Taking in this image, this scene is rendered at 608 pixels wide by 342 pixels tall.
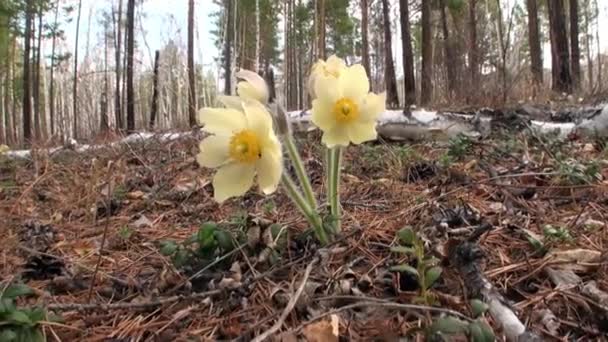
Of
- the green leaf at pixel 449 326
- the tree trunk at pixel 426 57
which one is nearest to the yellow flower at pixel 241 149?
the green leaf at pixel 449 326

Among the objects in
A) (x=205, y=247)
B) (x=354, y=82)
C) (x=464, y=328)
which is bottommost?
(x=464, y=328)

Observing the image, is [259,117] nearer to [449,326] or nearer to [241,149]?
[241,149]

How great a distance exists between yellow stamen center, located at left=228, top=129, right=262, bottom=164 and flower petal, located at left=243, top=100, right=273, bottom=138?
26 millimetres

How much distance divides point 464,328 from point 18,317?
34.4 inches

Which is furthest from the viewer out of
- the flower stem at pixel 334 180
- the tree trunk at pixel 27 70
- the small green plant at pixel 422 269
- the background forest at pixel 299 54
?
the tree trunk at pixel 27 70

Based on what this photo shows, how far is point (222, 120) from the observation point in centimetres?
122

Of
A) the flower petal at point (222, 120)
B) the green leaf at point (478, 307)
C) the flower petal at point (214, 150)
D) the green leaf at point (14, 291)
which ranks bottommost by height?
the green leaf at point (478, 307)

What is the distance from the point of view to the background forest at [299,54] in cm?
731

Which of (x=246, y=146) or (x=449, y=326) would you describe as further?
(x=246, y=146)

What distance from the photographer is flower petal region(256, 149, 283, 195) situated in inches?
45.0

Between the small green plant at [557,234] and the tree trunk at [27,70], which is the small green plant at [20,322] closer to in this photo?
the small green plant at [557,234]

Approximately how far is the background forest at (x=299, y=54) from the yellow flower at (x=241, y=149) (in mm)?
204

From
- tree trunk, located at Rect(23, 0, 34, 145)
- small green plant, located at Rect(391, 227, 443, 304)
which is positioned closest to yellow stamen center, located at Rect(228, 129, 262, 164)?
small green plant, located at Rect(391, 227, 443, 304)

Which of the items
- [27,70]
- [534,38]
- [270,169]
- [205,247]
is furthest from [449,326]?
[27,70]
